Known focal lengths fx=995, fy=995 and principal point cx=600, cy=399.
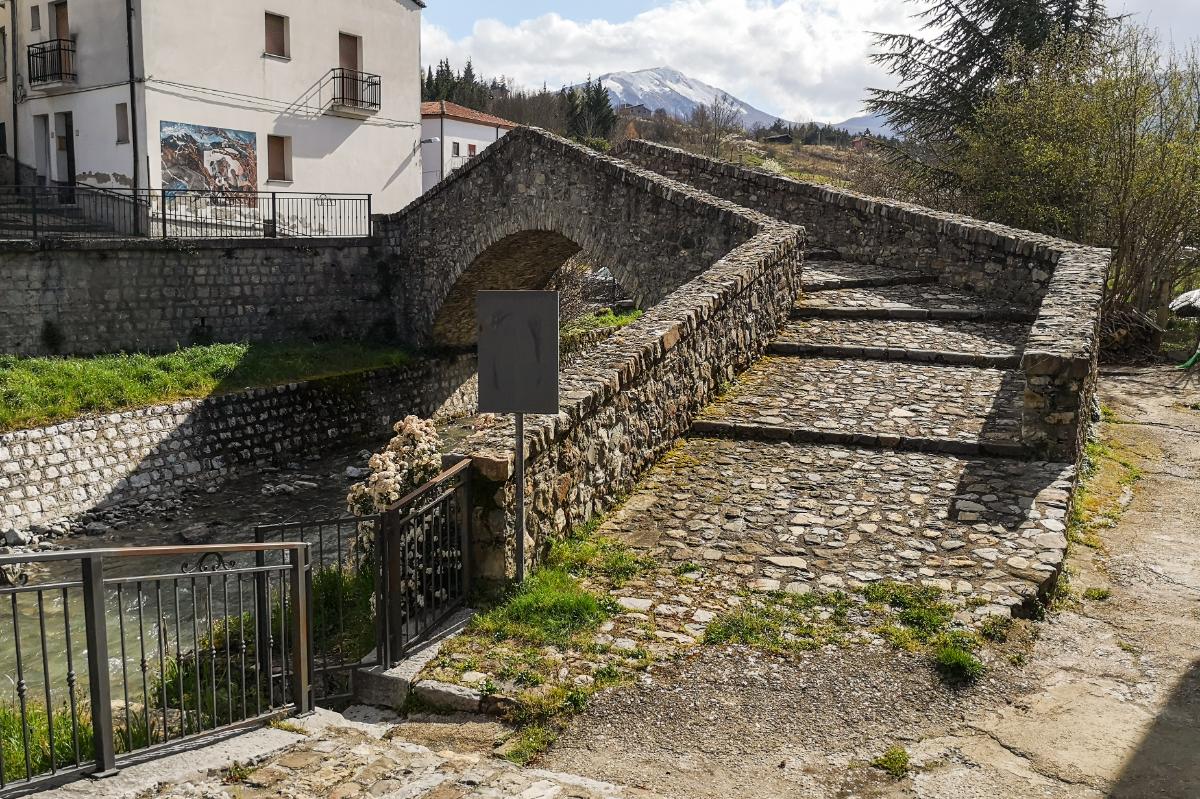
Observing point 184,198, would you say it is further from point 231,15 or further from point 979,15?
point 979,15

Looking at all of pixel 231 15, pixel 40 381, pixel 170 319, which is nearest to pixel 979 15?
pixel 231 15

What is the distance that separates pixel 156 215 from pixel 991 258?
15.8 metres

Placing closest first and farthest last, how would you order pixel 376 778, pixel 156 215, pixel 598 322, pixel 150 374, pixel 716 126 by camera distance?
pixel 376 778 → pixel 150 374 → pixel 156 215 → pixel 598 322 → pixel 716 126

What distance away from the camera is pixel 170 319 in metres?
17.3

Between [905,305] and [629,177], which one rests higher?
[629,177]

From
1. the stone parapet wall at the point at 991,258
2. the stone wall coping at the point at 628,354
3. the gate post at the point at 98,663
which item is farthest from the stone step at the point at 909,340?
the gate post at the point at 98,663

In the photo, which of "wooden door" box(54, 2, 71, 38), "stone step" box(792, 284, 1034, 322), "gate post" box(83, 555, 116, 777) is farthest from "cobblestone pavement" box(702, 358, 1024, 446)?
"wooden door" box(54, 2, 71, 38)

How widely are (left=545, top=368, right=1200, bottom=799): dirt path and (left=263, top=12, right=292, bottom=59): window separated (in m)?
21.8

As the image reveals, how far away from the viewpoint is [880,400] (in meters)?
8.54

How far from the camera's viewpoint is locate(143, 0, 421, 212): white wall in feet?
66.9

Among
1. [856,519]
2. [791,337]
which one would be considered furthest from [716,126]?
[856,519]

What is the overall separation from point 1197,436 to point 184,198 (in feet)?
61.2

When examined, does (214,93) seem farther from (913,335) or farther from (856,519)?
(856,519)

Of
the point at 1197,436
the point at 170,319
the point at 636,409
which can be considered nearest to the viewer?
the point at 636,409
